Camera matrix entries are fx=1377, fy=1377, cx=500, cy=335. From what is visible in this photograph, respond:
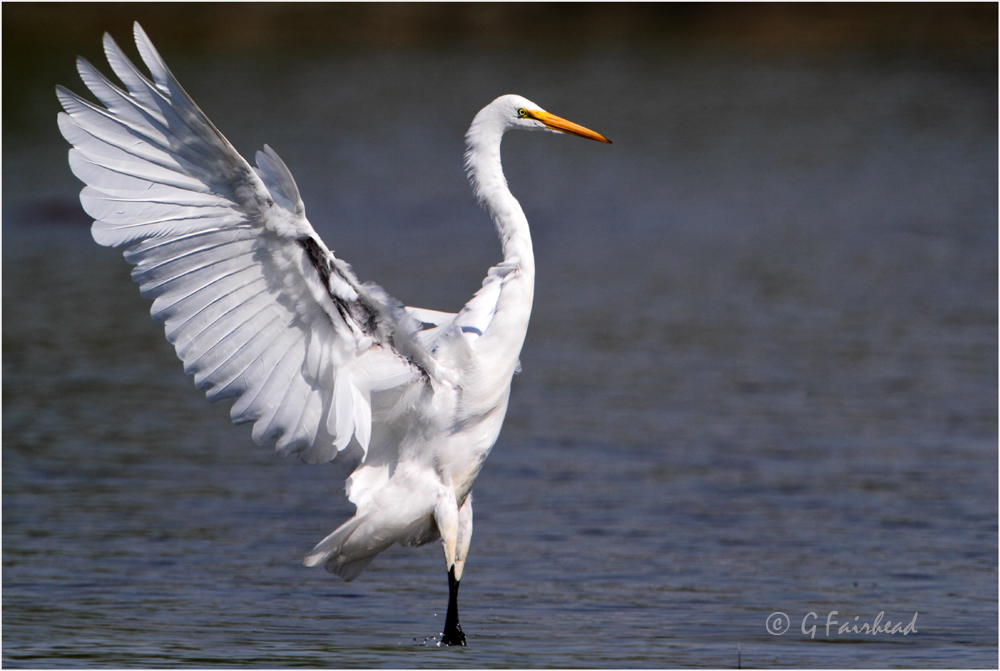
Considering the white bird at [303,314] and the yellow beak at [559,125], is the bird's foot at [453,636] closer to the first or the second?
the white bird at [303,314]

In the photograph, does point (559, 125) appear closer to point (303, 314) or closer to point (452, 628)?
point (303, 314)

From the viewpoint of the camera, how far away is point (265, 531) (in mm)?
7500

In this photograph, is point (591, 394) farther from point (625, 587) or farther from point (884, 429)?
point (625, 587)

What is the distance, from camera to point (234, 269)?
16.9 ft

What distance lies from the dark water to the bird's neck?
5.41 feet

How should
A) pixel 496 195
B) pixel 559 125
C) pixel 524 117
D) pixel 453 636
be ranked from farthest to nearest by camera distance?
pixel 559 125 < pixel 524 117 < pixel 496 195 < pixel 453 636

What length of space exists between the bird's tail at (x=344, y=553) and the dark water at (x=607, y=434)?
0.28m

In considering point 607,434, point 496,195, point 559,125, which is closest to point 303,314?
point 496,195

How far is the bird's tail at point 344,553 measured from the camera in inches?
223

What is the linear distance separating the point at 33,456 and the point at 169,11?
2181cm

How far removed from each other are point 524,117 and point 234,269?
1672 mm

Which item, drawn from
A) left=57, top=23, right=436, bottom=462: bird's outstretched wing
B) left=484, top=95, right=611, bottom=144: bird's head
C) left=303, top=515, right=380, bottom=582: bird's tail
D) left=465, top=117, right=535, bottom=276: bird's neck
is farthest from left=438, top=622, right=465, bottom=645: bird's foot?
left=484, top=95, right=611, bottom=144: bird's head

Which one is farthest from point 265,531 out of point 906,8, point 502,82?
point 906,8

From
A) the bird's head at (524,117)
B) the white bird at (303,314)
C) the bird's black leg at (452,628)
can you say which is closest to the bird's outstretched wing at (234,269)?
the white bird at (303,314)
